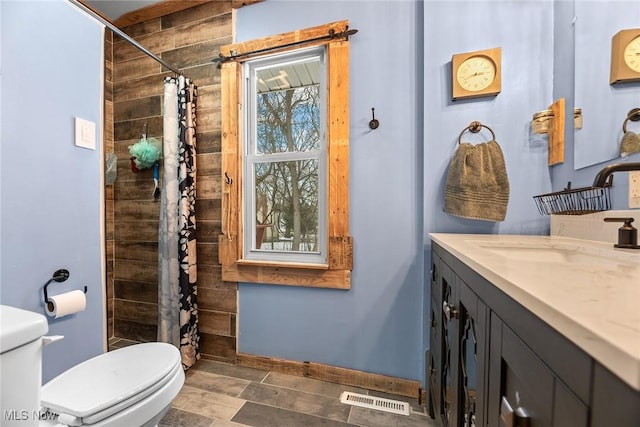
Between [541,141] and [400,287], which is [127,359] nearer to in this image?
[400,287]

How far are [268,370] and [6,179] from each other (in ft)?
5.58

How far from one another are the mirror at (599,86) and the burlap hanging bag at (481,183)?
0.99 ft

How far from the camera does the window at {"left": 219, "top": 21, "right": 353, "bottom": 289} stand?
1.65 metres

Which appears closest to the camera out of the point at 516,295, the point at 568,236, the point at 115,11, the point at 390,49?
the point at 516,295

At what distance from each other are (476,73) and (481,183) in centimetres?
61

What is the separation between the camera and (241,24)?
1.83 metres

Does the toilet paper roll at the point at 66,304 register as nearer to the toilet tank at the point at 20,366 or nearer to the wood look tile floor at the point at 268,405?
the toilet tank at the point at 20,366

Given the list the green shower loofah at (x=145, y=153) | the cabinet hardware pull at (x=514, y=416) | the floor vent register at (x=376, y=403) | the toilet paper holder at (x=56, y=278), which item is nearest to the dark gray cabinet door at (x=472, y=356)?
the cabinet hardware pull at (x=514, y=416)

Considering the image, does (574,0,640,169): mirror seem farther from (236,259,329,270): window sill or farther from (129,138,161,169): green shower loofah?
(129,138,161,169): green shower loofah

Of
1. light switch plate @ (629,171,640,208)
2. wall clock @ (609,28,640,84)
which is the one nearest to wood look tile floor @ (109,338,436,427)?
light switch plate @ (629,171,640,208)

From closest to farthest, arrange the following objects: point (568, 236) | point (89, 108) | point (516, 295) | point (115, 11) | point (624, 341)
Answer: point (624, 341), point (516, 295), point (568, 236), point (89, 108), point (115, 11)

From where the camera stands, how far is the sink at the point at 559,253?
668 mm

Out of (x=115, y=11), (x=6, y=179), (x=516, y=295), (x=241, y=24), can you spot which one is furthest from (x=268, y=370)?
(x=115, y=11)

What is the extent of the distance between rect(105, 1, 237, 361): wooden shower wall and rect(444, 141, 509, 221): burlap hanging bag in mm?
1592
